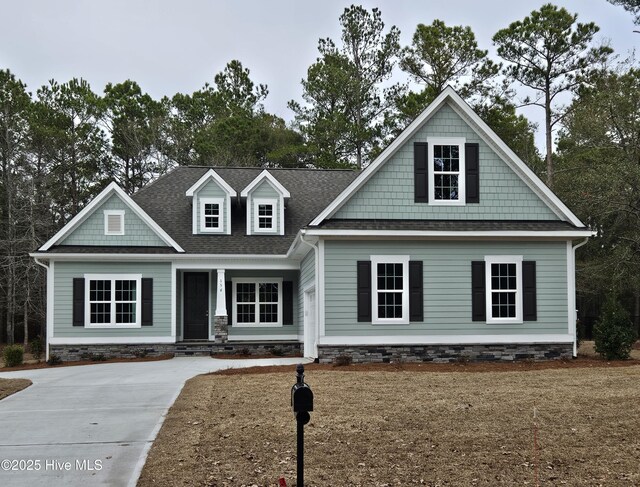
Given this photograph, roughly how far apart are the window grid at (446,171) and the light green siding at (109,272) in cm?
917

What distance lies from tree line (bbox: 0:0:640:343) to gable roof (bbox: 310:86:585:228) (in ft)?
34.3

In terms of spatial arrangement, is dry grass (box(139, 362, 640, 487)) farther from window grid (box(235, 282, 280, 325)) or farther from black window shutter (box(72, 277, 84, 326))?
window grid (box(235, 282, 280, 325))

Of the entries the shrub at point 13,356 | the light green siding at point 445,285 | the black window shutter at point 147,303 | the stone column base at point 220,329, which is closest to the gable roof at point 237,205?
the black window shutter at point 147,303

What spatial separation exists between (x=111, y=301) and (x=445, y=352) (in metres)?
10.5

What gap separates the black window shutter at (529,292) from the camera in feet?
61.4

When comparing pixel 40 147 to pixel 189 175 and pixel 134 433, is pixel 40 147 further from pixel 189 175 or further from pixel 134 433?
pixel 134 433

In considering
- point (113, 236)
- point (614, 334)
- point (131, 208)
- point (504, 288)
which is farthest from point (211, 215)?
point (614, 334)

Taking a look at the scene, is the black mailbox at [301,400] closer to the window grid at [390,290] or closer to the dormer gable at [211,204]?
the window grid at [390,290]

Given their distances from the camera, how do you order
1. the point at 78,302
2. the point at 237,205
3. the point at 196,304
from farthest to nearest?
the point at 237,205 → the point at 196,304 → the point at 78,302

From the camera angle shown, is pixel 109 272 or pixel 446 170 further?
pixel 109 272

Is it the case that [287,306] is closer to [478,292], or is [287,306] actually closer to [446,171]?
[478,292]

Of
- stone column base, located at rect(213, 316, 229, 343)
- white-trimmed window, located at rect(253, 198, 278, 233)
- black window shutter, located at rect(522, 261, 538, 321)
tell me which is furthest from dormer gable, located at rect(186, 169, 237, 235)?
black window shutter, located at rect(522, 261, 538, 321)

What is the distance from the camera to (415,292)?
1845 cm

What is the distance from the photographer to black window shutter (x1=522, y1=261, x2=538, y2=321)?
18.7 metres
